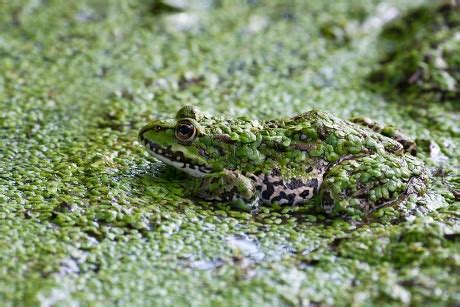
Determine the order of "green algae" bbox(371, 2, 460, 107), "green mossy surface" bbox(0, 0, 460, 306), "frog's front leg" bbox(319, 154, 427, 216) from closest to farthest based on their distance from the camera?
"green mossy surface" bbox(0, 0, 460, 306) < "frog's front leg" bbox(319, 154, 427, 216) < "green algae" bbox(371, 2, 460, 107)

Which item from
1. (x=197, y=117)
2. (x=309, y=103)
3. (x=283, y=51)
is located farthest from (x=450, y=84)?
(x=197, y=117)

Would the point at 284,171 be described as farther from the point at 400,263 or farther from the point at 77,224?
the point at 77,224

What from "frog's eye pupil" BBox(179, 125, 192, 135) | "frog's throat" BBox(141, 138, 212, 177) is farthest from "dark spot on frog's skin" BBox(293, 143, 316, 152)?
"frog's eye pupil" BBox(179, 125, 192, 135)

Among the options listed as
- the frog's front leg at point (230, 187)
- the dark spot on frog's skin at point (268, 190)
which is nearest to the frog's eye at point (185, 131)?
the frog's front leg at point (230, 187)

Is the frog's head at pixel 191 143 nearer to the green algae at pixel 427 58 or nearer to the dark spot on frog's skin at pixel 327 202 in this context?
the dark spot on frog's skin at pixel 327 202

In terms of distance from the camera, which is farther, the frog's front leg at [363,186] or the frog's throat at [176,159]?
the frog's throat at [176,159]

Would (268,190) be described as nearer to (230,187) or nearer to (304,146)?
(230,187)

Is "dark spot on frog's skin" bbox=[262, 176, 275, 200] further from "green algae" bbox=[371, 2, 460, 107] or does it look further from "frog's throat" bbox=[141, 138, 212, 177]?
"green algae" bbox=[371, 2, 460, 107]

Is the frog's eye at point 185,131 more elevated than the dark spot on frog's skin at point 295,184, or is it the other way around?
the frog's eye at point 185,131
